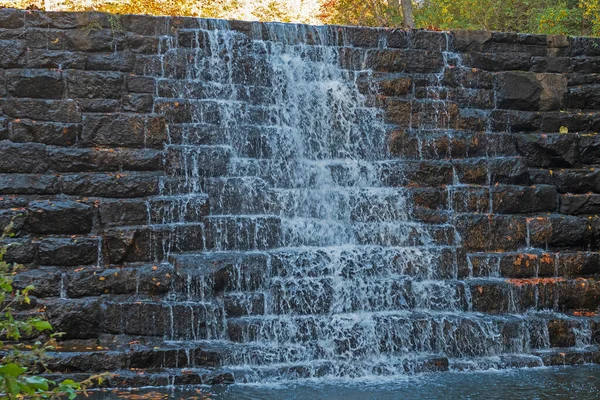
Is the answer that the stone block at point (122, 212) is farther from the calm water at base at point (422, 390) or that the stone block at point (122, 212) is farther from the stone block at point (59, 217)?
the calm water at base at point (422, 390)

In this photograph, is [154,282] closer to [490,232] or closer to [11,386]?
[490,232]

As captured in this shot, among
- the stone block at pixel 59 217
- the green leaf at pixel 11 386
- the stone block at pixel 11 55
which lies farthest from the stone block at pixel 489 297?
the green leaf at pixel 11 386

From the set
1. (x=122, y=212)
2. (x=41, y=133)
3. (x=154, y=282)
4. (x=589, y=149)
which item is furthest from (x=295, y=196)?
(x=589, y=149)

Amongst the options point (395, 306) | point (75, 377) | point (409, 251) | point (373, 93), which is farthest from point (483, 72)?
point (75, 377)

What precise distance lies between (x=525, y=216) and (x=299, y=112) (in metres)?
3.56

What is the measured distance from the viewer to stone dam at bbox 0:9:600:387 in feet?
25.5

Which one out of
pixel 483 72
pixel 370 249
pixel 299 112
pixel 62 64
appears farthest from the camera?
pixel 483 72

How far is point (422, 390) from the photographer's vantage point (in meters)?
6.76

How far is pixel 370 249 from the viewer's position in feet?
29.1

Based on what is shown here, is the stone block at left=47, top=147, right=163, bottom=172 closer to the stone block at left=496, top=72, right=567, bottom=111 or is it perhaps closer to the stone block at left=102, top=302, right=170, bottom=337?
the stone block at left=102, top=302, right=170, bottom=337

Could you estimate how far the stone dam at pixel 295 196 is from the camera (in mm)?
7781

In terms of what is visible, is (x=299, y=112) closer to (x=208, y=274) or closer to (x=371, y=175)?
(x=371, y=175)

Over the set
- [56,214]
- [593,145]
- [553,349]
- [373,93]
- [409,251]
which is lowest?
[553,349]

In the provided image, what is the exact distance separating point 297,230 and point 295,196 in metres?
0.62
